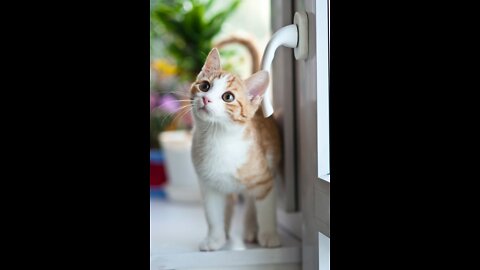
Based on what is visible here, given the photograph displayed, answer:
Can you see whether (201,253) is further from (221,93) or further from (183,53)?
A: (183,53)

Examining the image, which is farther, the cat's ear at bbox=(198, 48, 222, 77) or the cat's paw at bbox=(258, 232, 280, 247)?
the cat's paw at bbox=(258, 232, 280, 247)

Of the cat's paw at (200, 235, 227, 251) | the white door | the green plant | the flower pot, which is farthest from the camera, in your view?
the green plant

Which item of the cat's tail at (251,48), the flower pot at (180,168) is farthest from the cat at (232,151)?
the flower pot at (180,168)

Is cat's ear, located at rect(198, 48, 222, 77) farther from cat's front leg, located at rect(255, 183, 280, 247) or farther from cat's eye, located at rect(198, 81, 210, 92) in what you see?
cat's front leg, located at rect(255, 183, 280, 247)

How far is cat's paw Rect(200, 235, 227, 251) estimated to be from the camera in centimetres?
81

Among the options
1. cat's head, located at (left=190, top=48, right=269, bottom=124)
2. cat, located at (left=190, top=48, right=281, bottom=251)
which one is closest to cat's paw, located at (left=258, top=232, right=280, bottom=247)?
cat, located at (left=190, top=48, right=281, bottom=251)

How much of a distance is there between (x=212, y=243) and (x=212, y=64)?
263mm

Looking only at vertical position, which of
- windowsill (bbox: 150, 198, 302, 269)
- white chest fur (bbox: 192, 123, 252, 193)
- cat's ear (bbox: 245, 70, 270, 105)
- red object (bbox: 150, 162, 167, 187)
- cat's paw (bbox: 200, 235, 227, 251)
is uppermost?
cat's ear (bbox: 245, 70, 270, 105)

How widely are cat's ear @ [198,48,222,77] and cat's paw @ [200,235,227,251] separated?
245 mm

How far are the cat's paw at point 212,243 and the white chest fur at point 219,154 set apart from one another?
7 cm

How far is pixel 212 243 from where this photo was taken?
82cm
